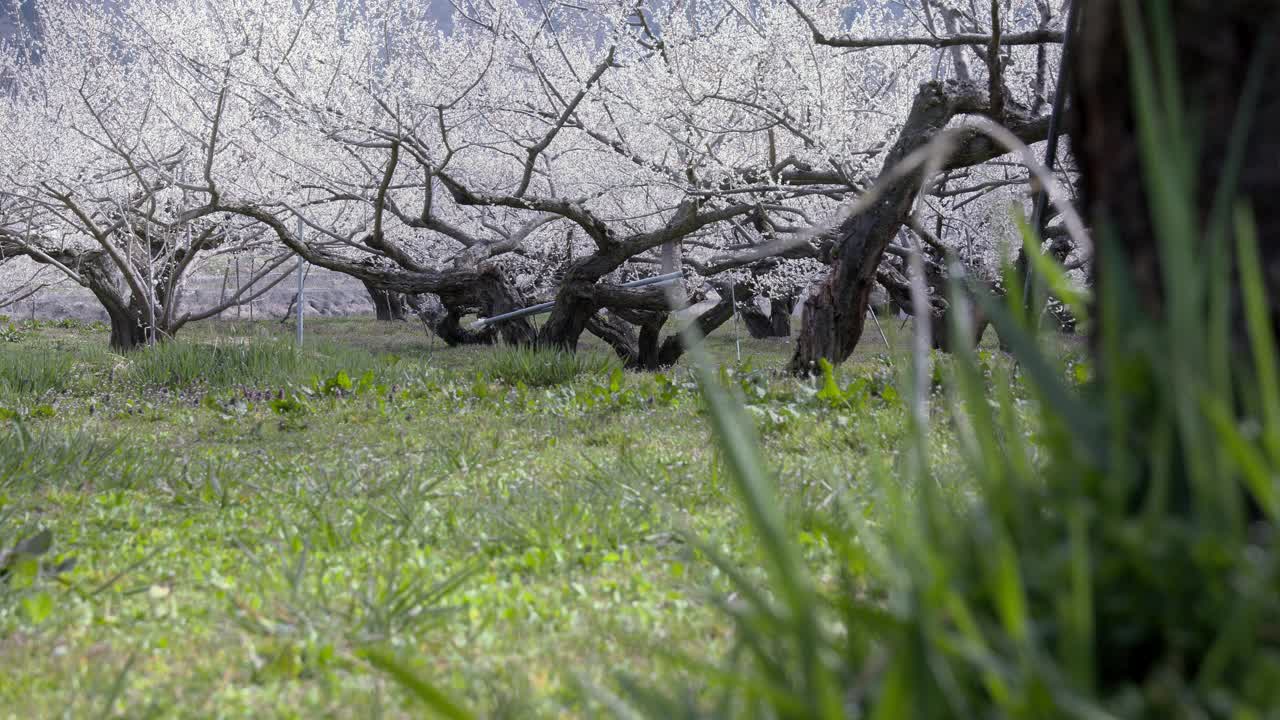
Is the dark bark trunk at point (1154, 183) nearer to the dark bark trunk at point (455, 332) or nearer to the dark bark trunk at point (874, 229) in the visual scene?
the dark bark trunk at point (874, 229)

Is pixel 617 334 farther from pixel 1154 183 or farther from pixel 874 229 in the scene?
pixel 1154 183

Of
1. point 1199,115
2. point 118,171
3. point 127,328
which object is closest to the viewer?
point 1199,115

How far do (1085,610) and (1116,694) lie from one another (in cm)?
13

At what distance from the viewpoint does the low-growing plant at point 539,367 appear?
774 centimetres

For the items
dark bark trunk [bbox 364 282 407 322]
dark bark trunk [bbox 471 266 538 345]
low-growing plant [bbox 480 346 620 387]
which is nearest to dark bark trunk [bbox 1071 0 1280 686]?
low-growing plant [bbox 480 346 620 387]

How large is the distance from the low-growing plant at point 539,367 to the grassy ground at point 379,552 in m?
2.06

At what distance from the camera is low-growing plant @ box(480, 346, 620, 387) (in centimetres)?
774

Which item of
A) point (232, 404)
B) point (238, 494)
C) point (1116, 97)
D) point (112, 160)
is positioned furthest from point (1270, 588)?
point (112, 160)

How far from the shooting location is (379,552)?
260 centimetres

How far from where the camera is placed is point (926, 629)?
30.8 inches

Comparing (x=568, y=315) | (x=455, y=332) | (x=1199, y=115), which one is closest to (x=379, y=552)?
(x=1199, y=115)

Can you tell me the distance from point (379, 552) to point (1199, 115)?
7.25 ft

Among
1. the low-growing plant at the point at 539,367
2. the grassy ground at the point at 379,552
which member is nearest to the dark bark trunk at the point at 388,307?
the low-growing plant at the point at 539,367

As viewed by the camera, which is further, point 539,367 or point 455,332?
point 455,332
